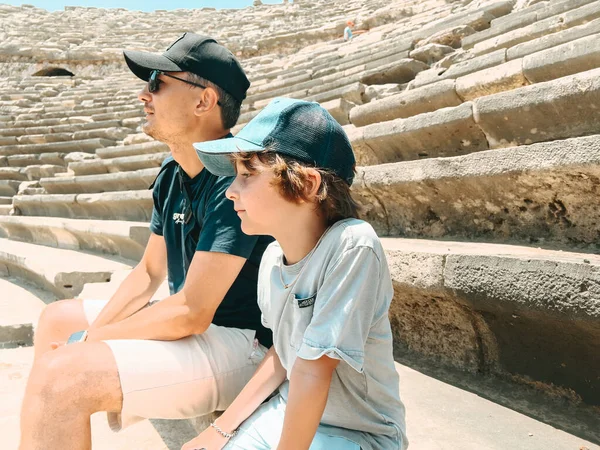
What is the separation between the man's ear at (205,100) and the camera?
1.69 m

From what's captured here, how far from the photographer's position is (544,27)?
3.96m

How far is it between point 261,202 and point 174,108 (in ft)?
2.44

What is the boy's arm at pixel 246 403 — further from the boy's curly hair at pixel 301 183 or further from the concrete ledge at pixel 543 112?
the concrete ledge at pixel 543 112

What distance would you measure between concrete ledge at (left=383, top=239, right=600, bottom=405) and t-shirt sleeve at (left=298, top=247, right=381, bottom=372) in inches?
26.3

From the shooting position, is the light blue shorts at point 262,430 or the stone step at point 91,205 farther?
the stone step at point 91,205

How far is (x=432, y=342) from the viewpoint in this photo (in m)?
1.92

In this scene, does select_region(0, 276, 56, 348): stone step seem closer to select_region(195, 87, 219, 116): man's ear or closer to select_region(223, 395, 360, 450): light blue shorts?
select_region(195, 87, 219, 116): man's ear

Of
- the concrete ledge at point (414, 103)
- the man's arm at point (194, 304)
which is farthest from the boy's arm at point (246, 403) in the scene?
the concrete ledge at point (414, 103)

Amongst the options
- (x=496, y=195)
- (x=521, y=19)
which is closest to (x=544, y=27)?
(x=521, y=19)

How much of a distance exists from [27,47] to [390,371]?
51.8 feet

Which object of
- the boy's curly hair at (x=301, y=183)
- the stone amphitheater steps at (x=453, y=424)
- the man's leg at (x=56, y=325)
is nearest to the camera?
the boy's curly hair at (x=301, y=183)

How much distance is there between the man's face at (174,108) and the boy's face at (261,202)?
605 millimetres

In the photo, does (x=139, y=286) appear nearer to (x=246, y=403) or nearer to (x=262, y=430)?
(x=246, y=403)

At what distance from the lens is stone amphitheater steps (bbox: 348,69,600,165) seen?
197 cm
